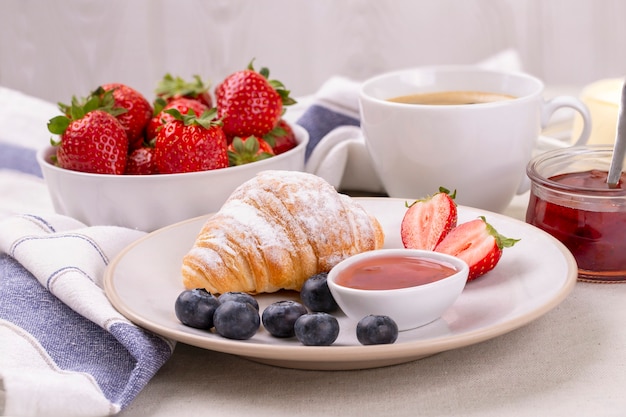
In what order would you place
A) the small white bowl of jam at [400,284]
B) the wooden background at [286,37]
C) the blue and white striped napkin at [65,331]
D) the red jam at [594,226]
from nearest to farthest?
the blue and white striped napkin at [65,331], the small white bowl of jam at [400,284], the red jam at [594,226], the wooden background at [286,37]

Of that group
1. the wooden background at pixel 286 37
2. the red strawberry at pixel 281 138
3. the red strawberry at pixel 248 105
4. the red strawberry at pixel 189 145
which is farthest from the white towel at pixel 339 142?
the wooden background at pixel 286 37

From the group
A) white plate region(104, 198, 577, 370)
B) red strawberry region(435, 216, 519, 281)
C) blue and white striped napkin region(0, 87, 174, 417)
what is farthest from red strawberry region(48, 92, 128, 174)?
red strawberry region(435, 216, 519, 281)

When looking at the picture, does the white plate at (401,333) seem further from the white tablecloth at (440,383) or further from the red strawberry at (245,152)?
the red strawberry at (245,152)

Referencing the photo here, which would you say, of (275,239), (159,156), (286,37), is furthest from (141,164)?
(286,37)

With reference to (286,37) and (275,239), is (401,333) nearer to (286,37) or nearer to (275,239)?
(275,239)

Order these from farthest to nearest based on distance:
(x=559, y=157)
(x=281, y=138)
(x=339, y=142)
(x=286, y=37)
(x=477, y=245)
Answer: (x=286, y=37)
(x=339, y=142)
(x=281, y=138)
(x=559, y=157)
(x=477, y=245)

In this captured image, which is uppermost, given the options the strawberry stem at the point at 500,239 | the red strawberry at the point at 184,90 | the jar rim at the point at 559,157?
the red strawberry at the point at 184,90

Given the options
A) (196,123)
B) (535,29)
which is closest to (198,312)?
(196,123)

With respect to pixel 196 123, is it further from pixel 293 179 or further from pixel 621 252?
pixel 621 252
